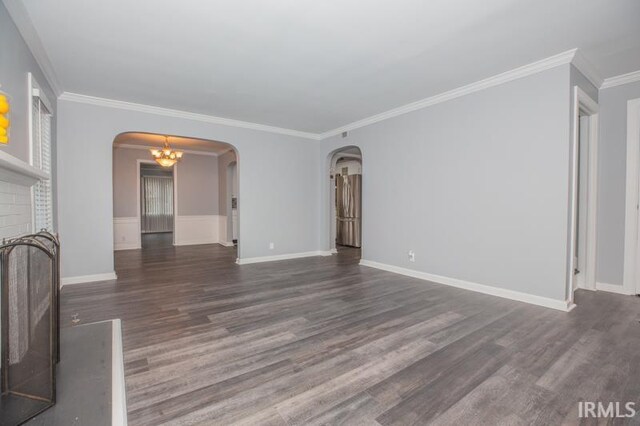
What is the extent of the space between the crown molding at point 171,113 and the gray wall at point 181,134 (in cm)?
6

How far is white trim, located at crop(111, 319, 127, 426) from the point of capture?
1.58 m

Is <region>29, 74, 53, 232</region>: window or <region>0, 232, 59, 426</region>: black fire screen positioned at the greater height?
<region>29, 74, 53, 232</region>: window

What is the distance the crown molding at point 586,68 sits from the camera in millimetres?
3148

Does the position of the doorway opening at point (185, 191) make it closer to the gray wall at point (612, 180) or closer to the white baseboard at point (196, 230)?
the white baseboard at point (196, 230)

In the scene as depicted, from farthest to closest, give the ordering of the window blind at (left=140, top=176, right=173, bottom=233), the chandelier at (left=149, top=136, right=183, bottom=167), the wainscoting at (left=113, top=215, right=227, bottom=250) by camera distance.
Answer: the window blind at (left=140, top=176, right=173, bottom=233) < the wainscoting at (left=113, top=215, right=227, bottom=250) < the chandelier at (left=149, top=136, right=183, bottom=167)

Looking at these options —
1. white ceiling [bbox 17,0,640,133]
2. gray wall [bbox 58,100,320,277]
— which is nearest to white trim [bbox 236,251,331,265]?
gray wall [bbox 58,100,320,277]

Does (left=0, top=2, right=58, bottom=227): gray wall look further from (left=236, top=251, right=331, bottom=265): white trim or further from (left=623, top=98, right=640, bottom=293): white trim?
(left=623, top=98, right=640, bottom=293): white trim

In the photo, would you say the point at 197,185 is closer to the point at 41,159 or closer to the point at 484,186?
the point at 41,159

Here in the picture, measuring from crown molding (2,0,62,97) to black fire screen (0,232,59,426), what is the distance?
6.33ft

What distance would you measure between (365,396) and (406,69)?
3.35 m

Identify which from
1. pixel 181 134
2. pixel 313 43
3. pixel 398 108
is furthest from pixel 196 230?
pixel 313 43

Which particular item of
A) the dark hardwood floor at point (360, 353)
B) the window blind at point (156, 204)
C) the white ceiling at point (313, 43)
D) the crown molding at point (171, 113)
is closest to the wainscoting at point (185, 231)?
the crown molding at point (171, 113)

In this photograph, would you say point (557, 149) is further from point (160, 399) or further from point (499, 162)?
point (160, 399)

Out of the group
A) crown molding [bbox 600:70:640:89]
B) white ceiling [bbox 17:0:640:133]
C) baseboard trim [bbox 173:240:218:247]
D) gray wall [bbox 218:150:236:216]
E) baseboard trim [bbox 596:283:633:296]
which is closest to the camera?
white ceiling [bbox 17:0:640:133]
